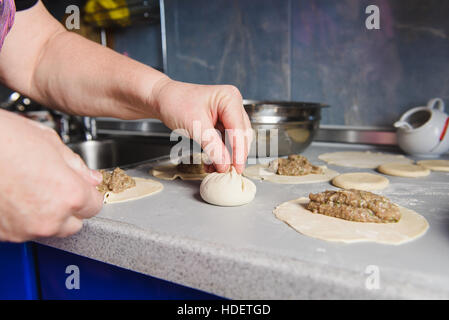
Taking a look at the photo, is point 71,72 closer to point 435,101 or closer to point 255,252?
point 255,252

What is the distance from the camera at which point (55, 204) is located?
1.68 ft

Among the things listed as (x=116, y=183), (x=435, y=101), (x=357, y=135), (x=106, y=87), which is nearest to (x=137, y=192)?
(x=116, y=183)

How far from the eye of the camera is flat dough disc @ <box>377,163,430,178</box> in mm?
1172

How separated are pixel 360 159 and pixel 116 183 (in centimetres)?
100

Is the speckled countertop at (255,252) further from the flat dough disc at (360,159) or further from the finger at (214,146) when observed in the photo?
the flat dough disc at (360,159)

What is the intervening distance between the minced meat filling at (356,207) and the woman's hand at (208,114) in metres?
0.25

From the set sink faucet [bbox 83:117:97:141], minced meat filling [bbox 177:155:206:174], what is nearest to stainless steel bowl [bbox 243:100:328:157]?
minced meat filling [bbox 177:155:206:174]

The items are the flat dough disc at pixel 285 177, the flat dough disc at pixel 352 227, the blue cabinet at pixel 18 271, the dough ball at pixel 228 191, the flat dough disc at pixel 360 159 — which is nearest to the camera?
the flat dough disc at pixel 352 227

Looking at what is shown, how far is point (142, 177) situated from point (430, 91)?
1358mm

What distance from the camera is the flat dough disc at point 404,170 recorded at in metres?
1.17

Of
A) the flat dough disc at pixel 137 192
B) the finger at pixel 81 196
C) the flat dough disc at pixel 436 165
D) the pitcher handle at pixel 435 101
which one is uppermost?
the pitcher handle at pixel 435 101

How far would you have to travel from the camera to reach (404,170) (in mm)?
1206

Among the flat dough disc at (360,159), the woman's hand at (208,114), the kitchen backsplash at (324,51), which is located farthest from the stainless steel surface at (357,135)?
the woman's hand at (208,114)

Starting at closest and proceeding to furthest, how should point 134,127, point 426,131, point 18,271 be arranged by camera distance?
1. point 18,271
2. point 426,131
3. point 134,127
